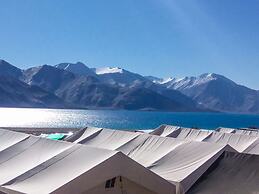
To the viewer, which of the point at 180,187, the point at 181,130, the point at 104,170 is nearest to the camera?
the point at 104,170

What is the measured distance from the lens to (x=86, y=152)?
14.2 meters

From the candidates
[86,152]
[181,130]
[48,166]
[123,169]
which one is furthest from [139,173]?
[181,130]

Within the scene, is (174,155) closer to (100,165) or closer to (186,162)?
(186,162)

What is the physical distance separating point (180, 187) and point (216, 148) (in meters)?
2.90

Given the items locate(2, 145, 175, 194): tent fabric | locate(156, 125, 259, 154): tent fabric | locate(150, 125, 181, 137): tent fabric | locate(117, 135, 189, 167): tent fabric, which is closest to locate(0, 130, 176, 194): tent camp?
locate(2, 145, 175, 194): tent fabric

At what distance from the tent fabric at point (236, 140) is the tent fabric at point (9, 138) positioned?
13163mm

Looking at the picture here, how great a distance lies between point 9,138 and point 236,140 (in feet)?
47.4

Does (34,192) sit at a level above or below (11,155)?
below

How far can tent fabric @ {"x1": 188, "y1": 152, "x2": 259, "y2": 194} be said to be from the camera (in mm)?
14195

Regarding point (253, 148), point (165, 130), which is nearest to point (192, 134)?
point (165, 130)

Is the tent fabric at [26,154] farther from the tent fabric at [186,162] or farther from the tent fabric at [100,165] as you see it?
the tent fabric at [186,162]

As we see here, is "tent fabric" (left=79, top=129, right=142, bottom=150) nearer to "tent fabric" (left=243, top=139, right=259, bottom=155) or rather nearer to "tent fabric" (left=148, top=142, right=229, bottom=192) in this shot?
"tent fabric" (left=148, top=142, right=229, bottom=192)

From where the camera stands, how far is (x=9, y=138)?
18453mm

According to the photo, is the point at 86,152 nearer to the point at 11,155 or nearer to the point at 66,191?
the point at 66,191
